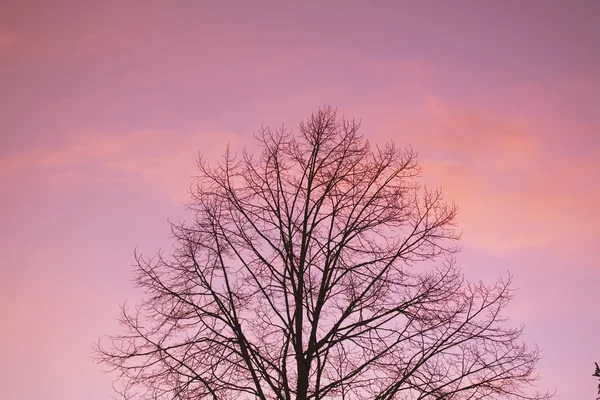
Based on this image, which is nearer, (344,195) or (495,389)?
(495,389)

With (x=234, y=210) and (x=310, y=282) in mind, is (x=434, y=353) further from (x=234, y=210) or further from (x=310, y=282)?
(x=234, y=210)

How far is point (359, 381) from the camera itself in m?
11.6

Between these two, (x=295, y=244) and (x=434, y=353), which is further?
(x=295, y=244)

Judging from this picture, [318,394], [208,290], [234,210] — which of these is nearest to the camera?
[318,394]

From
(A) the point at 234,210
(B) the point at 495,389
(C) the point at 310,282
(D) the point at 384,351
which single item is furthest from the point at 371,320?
(A) the point at 234,210

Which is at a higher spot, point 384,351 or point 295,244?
point 295,244

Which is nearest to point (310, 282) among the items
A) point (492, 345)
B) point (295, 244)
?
point (295, 244)

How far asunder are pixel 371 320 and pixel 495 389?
236cm

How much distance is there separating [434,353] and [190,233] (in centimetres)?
504

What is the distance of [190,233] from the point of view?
517 inches

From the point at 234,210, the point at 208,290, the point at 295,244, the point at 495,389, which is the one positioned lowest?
the point at 495,389

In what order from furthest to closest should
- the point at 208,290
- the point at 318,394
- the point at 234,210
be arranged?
1. the point at 234,210
2. the point at 208,290
3. the point at 318,394

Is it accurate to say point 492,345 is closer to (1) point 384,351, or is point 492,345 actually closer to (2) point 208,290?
(1) point 384,351

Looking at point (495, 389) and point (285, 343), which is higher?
point (285, 343)
